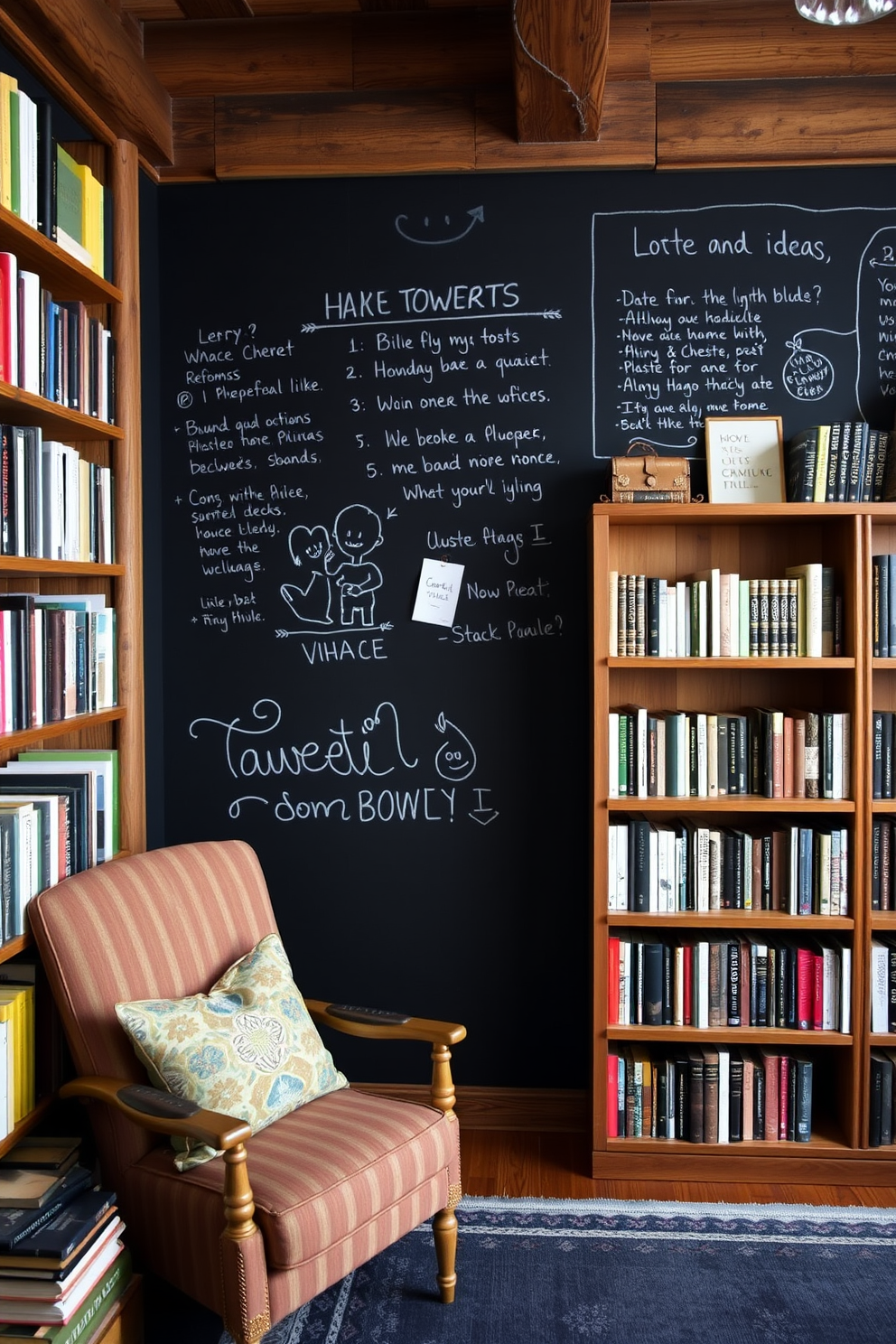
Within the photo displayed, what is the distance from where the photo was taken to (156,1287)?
2.39 m

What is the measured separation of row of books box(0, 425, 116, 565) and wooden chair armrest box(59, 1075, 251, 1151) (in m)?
1.07

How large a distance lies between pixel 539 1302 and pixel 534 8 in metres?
2.75

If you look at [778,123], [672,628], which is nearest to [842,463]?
[672,628]

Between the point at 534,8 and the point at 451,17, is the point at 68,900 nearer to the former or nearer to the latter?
the point at 534,8

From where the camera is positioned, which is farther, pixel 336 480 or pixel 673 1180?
pixel 336 480

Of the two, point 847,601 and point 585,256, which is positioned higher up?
point 585,256

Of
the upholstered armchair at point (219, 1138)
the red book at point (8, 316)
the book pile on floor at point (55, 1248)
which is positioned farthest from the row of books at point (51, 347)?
the book pile on floor at point (55, 1248)

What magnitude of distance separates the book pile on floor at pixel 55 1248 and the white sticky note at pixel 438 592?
5.23ft

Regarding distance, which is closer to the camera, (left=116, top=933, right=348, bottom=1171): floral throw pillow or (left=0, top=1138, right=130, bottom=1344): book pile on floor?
(left=0, top=1138, right=130, bottom=1344): book pile on floor

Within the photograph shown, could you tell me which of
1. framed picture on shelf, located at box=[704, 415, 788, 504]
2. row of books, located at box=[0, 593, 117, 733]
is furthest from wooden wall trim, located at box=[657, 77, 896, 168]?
row of books, located at box=[0, 593, 117, 733]

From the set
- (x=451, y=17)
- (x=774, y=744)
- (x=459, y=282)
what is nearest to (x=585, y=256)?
(x=459, y=282)

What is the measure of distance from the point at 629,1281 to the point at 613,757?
120 centimetres

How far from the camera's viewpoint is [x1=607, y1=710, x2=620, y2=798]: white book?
108 inches

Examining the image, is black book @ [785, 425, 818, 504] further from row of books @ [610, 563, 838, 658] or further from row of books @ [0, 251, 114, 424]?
row of books @ [0, 251, 114, 424]
